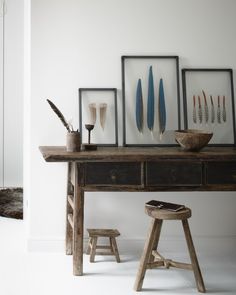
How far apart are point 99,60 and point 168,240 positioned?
5.22ft

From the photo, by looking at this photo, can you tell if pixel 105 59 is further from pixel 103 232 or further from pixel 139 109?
pixel 103 232

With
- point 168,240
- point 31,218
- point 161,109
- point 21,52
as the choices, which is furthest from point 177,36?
point 21,52

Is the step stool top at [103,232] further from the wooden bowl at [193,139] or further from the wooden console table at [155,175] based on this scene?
the wooden bowl at [193,139]

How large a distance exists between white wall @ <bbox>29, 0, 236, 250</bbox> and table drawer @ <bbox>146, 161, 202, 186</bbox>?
0.72 meters

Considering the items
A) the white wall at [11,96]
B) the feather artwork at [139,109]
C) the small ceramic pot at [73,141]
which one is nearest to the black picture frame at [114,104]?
the feather artwork at [139,109]

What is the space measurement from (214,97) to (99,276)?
1691 mm

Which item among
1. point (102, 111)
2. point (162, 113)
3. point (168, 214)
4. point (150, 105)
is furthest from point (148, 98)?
point (168, 214)

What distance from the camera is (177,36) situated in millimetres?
3506

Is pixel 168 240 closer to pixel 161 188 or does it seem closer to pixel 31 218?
pixel 161 188

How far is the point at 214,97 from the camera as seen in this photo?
3.49 metres

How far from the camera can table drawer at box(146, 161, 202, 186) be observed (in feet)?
9.21

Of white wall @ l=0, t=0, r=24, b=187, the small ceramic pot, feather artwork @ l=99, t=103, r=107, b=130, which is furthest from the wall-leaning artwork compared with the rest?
white wall @ l=0, t=0, r=24, b=187

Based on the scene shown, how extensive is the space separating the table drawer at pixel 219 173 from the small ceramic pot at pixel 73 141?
89 cm

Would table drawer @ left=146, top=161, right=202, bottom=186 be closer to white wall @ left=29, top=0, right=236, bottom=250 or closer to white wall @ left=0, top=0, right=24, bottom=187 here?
white wall @ left=29, top=0, right=236, bottom=250
